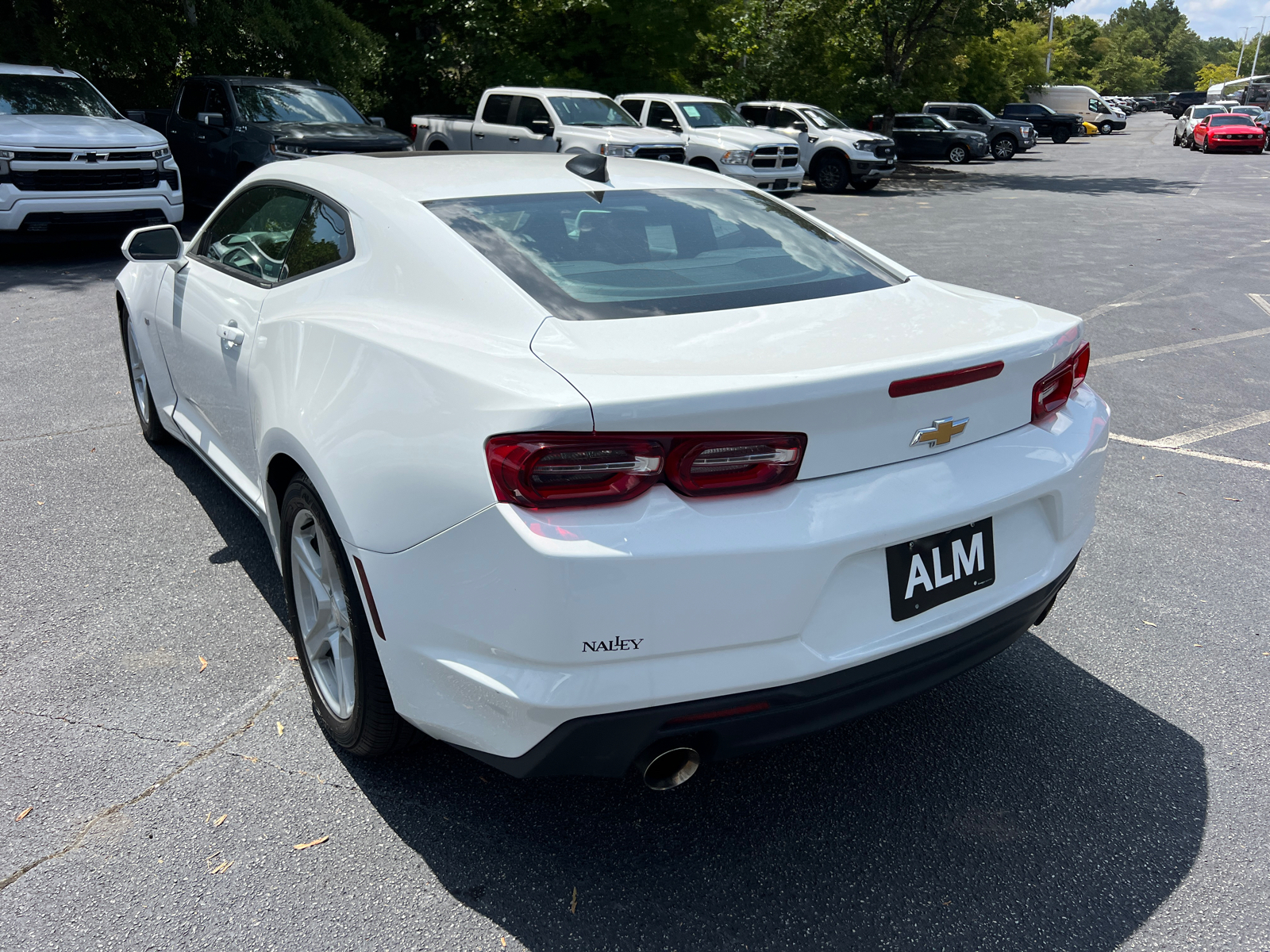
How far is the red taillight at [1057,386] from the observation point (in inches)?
103

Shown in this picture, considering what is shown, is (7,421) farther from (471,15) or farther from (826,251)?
(471,15)

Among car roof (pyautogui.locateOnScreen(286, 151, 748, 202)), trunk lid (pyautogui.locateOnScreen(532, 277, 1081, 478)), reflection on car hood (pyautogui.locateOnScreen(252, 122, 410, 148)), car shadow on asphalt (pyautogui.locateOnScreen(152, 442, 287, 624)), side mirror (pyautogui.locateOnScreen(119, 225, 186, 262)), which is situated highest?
reflection on car hood (pyautogui.locateOnScreen(252, 122, 410, 148))

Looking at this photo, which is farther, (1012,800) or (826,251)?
(826,251)

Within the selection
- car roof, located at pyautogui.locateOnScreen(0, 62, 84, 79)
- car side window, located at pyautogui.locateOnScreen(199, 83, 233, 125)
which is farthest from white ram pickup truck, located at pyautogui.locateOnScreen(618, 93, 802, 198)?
car roof, located at pyautogui.locateOnScreen(0, 62, 84, 79)

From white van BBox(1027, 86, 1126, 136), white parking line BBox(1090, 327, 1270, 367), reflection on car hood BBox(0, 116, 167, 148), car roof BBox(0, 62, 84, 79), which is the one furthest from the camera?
white van BBox(1027, 86, 1126, 136)

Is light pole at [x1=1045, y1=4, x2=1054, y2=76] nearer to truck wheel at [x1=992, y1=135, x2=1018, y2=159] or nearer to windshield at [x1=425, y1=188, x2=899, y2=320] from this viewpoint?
truck wheel at [x1=992, y1=135, x2=1018, y2=159]

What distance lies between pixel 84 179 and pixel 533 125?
7966 mm

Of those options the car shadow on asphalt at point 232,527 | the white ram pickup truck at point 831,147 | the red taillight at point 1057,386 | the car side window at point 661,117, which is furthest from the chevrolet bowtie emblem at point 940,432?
the white ram pickup truck at point 831,147

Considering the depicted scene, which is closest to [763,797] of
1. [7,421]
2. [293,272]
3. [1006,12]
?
[293,272]

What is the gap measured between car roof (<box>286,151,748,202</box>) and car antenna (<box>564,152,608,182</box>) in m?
0.02

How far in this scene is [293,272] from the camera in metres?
3.26

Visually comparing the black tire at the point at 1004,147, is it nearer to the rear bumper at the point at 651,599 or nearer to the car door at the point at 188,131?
the car door at the point at 188,131

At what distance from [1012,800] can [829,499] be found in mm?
1168

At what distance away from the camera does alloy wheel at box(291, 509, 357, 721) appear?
2.70 metres
